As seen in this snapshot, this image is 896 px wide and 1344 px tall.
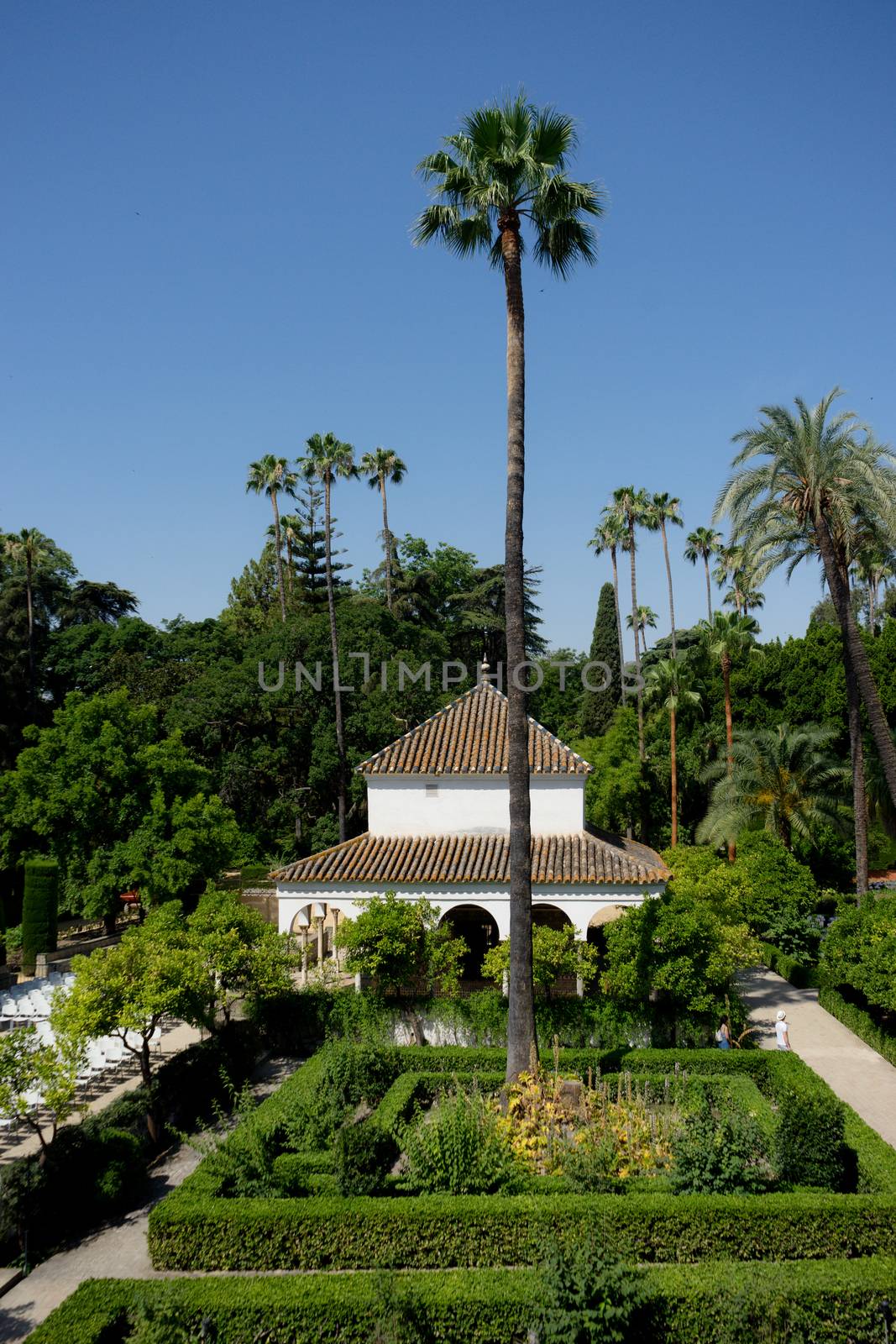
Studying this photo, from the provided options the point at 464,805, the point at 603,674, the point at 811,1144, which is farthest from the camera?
the point at 603,674

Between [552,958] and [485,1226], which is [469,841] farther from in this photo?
[485,1226]

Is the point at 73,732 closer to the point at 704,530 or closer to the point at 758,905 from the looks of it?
the point at 758,905

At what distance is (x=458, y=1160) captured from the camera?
39.6 ft

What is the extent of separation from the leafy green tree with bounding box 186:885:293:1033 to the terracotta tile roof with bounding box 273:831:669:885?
2245mm

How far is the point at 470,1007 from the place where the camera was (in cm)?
1930

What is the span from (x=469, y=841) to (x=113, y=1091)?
918 cm

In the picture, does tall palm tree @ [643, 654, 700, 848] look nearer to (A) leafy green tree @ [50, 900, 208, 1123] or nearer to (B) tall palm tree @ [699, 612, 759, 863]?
(B) tall palm tree @ [699, 612, 759, 863]

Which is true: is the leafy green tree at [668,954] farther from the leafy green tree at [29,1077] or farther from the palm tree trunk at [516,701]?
the leafy green tree at [29,1077]

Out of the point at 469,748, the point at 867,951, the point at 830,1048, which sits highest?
the point at 469,748

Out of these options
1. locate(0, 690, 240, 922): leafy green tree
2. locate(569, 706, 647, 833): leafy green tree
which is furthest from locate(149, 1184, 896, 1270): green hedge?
locate(569, 706, 647, 833): leafy green tree

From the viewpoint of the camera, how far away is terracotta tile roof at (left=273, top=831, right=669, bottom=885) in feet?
65.6

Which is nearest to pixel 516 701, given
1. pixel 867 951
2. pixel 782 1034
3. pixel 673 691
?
pixel 782 1034

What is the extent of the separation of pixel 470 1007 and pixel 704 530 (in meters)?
44.3

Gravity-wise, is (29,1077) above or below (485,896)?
below
